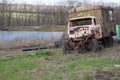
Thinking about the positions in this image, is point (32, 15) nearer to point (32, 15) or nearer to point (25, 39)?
point (32, 15)

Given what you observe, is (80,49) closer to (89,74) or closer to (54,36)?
(89,74)

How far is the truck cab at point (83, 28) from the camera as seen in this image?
18.6m

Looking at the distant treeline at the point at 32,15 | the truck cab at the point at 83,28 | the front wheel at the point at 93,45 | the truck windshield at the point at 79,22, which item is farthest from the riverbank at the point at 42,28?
the front wheel at the point at 93,45

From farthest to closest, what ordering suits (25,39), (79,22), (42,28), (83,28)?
(42,28) < (25,39) < (79,22) < (83,28)

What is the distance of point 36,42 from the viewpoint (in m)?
27.8

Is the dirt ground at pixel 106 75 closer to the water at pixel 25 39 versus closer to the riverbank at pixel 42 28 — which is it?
the water at pixel 25 39

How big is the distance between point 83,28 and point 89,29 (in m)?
0.34

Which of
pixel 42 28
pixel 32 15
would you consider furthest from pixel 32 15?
pixel 42 28

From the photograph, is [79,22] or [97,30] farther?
[79,22]

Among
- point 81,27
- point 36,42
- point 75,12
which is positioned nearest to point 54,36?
point 36,42

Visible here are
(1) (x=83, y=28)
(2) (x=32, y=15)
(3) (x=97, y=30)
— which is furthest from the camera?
(2) (x=32, y=15)

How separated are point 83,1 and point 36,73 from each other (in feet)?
111

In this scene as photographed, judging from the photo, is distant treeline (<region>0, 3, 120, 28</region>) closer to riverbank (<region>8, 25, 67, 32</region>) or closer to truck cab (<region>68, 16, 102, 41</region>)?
riverbank (<region>8, 25, 67, 32</region>)

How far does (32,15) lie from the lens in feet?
146
